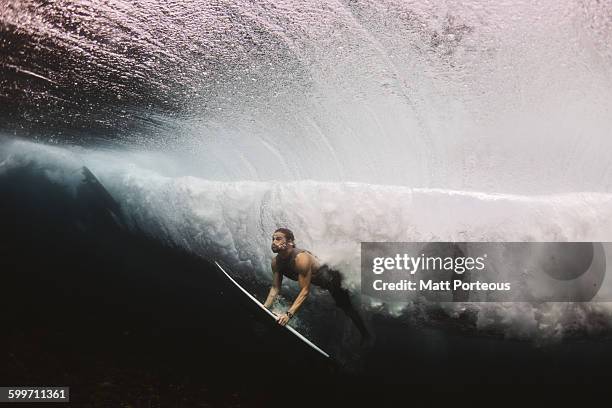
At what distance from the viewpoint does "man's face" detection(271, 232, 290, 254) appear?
287cm

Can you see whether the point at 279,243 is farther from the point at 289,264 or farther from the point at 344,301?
the point at 344,301

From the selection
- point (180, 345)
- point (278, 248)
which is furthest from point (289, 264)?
point (180, 345)

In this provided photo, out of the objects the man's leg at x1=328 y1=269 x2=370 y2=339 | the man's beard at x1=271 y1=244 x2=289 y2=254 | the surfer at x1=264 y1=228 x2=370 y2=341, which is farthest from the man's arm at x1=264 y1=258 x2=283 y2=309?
the man's leg at x1=328 y1=269 x2=370 y2=339

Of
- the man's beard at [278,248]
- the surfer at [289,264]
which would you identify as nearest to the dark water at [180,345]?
the surfer at [289,264]

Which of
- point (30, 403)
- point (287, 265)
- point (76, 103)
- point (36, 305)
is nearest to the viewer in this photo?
point (30, 403)

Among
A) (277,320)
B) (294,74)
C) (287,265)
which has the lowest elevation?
(277,320)

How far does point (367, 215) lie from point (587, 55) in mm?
2814

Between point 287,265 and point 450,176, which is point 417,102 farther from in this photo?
point 287,265

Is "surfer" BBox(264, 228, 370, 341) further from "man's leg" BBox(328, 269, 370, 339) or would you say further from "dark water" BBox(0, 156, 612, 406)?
"man's leg" BBox(328, 269, 370, 339)

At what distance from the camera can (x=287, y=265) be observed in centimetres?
298

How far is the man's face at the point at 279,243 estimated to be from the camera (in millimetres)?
2869

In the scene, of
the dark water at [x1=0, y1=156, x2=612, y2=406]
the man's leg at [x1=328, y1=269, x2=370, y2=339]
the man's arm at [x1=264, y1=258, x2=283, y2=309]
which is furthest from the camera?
the man's leg at [x1=328, y1=269, x2=370, y2=339]

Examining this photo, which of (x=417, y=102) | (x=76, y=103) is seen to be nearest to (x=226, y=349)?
(x=417, y=102)

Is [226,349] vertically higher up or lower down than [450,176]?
lower down
